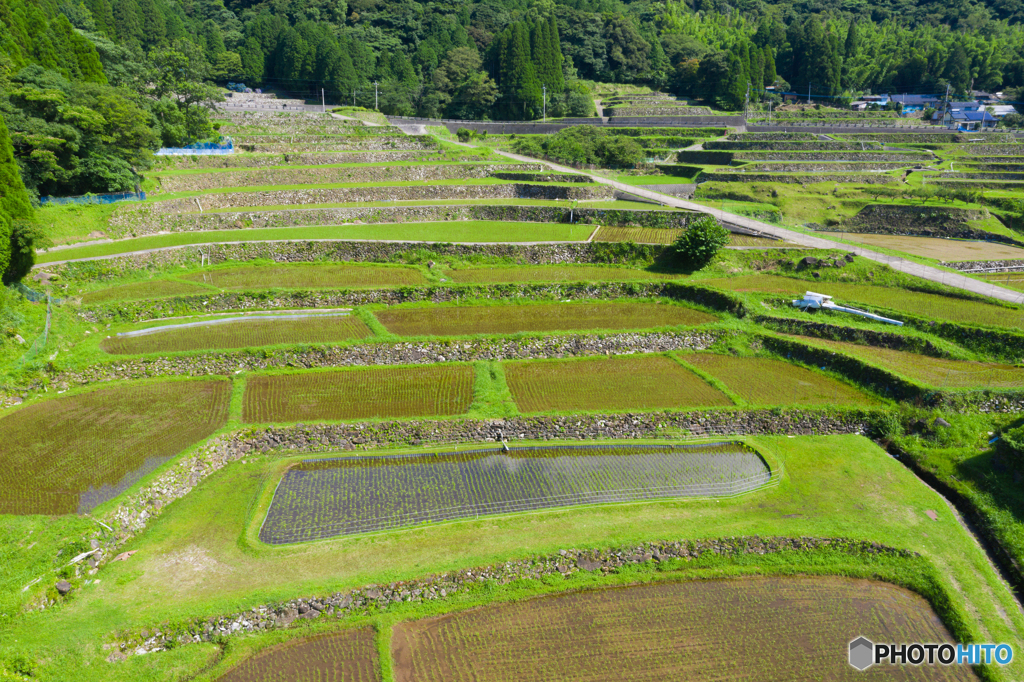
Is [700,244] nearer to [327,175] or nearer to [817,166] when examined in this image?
[327,175]

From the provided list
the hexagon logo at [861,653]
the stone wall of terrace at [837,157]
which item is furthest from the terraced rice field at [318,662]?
the stone wall of terrace at [837,157]

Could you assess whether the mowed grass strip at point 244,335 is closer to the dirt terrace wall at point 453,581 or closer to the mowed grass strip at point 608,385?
the mowed grass strip at point 608,385

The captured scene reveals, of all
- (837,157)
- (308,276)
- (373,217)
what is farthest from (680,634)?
(837,157)

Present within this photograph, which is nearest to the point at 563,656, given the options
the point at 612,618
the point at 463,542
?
the point at 612,618

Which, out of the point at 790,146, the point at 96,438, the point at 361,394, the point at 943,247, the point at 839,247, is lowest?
the point at 96,438

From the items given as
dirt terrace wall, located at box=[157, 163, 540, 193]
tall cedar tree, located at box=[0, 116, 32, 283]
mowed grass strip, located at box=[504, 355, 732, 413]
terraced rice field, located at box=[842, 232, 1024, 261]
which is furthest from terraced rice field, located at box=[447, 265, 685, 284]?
tall cedar tree, located at box=[0, 116, 32, 283]

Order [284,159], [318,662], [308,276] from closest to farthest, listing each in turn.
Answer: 1. [318,662]
2. [308,276]
3. [284,159]

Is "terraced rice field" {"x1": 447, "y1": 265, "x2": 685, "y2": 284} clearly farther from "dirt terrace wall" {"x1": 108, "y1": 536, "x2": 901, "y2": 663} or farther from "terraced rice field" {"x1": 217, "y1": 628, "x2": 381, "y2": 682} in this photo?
"terraced rice field" {"x1": 217, "y1": 628, "x2": 381, "y2": 682}
